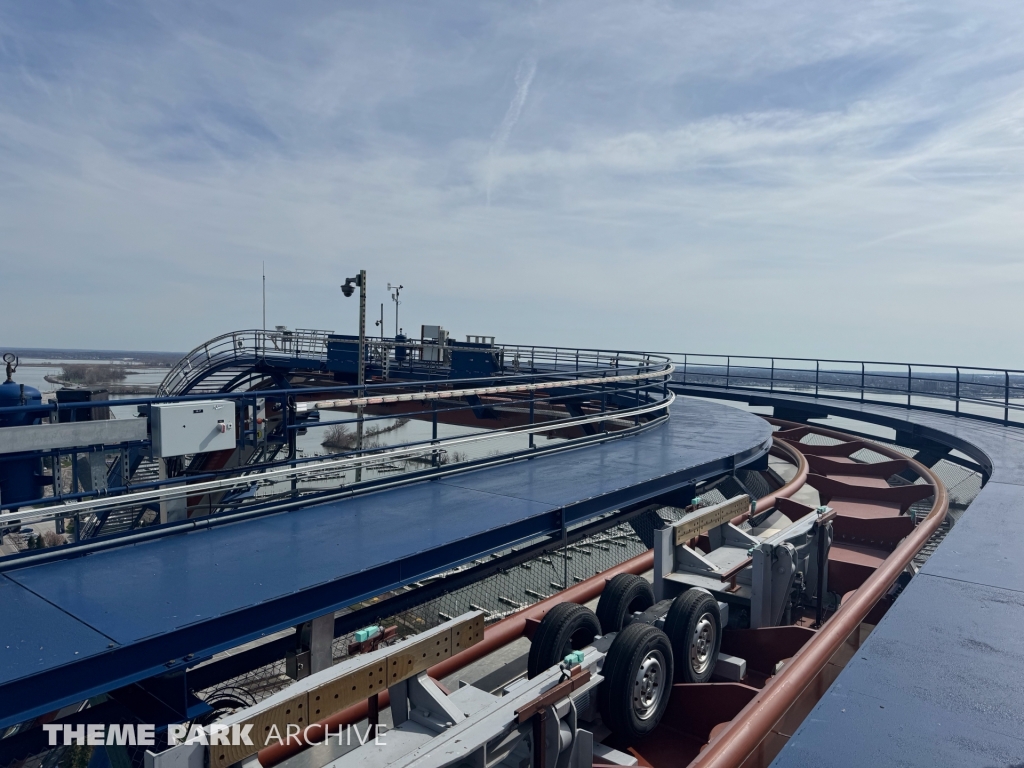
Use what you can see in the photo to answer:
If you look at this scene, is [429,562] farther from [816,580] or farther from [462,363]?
[462,363]

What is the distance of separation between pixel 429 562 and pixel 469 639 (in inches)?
58.4

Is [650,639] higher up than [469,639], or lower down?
lower down

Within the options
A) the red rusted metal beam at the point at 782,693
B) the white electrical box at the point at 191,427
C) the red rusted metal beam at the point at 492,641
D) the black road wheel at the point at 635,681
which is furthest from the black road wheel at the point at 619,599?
the white electrical box at the point at 191,427

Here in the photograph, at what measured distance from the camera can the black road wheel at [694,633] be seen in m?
4.74

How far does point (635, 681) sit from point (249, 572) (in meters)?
2.71

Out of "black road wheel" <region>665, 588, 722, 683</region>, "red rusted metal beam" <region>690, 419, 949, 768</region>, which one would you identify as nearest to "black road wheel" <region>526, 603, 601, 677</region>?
"black road wheel" <region>665, 588, 722, 683</region>

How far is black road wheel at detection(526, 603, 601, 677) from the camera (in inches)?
179

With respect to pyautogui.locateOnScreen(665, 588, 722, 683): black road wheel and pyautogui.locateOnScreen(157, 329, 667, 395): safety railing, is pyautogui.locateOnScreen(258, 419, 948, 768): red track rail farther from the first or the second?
pyautogui.locateOnScreen(157, 329, 667, 395): safety railing

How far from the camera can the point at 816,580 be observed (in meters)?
6.33

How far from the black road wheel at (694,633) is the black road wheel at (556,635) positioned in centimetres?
64

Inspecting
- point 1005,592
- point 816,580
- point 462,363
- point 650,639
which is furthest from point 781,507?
point 462,363

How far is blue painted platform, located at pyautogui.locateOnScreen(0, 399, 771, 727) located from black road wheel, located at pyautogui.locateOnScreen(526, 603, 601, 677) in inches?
38.8

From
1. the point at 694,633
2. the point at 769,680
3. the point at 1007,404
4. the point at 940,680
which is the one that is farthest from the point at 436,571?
the point at 1007,404

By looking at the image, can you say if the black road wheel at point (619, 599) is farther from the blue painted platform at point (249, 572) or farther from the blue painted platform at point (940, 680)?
the blue painted platform at point (940, 680)
